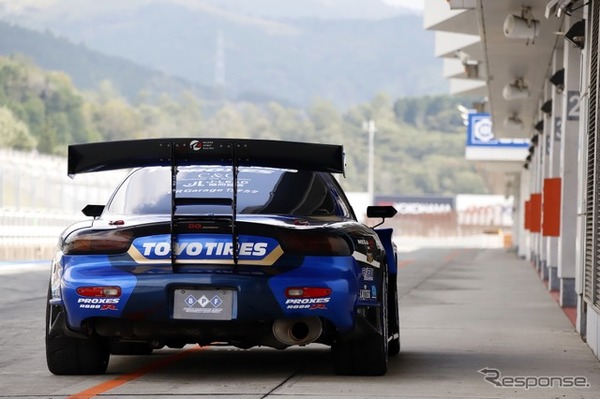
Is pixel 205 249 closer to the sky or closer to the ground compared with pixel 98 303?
closer to the sky

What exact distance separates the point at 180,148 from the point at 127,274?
112 cm

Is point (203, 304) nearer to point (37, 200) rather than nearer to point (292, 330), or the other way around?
point (292, 330)

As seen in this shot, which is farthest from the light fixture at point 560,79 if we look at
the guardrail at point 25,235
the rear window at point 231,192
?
the guardrail at point 25,235

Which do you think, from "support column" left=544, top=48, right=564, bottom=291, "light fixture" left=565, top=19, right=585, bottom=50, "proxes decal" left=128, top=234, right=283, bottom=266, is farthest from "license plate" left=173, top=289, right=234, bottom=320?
"support column" left=544, top=48, right=564, bottom=291

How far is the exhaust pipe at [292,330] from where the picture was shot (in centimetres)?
898

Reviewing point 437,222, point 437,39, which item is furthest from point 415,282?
point 437,222

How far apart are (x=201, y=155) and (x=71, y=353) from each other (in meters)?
1.54

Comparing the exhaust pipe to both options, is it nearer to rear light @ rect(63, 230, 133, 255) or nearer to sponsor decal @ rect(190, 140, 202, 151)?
rear light @ rect(63, 230, 133, 255)

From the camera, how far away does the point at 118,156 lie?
32.1 feet

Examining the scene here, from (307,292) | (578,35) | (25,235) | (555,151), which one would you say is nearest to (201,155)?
(307,292)

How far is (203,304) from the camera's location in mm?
8805

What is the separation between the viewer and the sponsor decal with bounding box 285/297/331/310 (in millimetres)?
8828

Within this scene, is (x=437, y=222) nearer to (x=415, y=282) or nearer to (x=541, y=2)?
(x=415, y=282)

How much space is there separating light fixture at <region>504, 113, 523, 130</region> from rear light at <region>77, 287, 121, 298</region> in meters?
30.6
